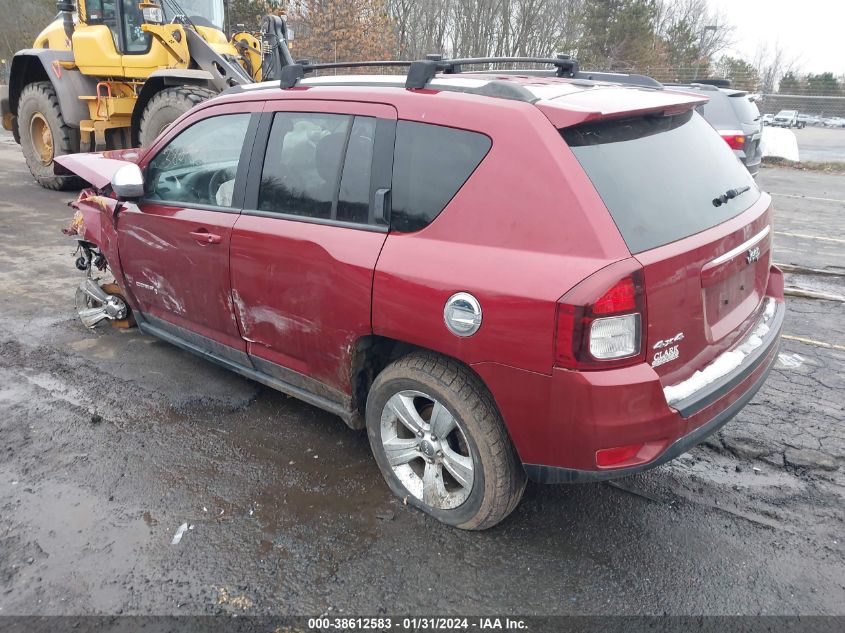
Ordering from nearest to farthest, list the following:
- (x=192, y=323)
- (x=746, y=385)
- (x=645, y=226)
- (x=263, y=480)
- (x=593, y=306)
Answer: (x=593, y=306)
(x=645, y=226)
(x=746, y=385)
(x=263, y=480)
(x=192, y=323)

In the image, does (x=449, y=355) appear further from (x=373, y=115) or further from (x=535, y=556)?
(x=373, y=115)

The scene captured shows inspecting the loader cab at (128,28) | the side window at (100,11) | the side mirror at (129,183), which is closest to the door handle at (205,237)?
the side mirror at (129,183)

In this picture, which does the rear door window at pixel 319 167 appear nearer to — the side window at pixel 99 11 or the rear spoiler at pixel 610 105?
the rear spoiler at pixel 610 105

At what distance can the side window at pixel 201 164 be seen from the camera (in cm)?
358

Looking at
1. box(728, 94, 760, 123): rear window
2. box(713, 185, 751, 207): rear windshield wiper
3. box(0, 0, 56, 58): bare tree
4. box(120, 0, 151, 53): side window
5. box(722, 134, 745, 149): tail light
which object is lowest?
box(722, 134, 745, 149): tail light

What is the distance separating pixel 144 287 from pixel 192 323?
57 cm

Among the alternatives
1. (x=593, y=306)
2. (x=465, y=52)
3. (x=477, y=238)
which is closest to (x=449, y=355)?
(x=477, y=238)

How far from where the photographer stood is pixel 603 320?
2264 millimetres

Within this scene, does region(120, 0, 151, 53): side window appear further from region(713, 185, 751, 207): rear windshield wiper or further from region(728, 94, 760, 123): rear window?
region(713, 185, 751, 207): rear windshield wiper

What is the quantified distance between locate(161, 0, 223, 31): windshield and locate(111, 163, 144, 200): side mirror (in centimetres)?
651

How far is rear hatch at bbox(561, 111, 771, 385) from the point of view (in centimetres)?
239

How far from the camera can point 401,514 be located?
119 inches

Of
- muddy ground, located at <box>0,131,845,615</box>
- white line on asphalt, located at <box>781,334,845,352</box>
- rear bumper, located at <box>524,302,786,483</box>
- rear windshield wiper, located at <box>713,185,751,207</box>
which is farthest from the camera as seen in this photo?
white line on asphalt, located at <box>781,334,845,352</box>

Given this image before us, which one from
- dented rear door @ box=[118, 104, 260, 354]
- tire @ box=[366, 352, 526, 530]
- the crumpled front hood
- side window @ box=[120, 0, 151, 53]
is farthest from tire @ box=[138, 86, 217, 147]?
tire @ box=[366, 352, 526, 530]
